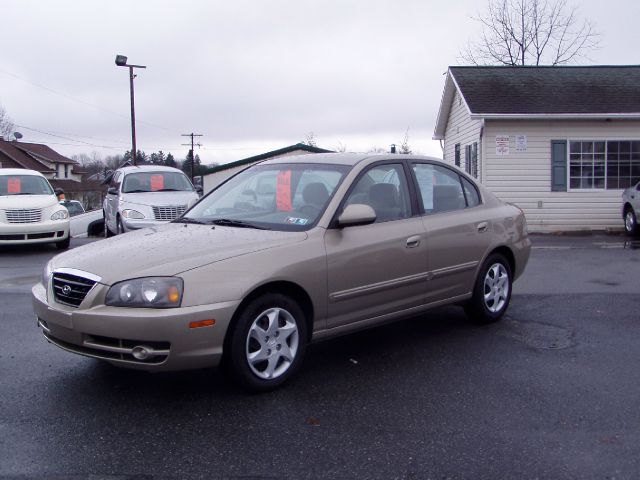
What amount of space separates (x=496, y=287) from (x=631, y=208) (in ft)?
36.0

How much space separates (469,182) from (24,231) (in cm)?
974

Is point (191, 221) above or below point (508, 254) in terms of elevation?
above

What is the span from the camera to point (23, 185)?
13977 millimetres

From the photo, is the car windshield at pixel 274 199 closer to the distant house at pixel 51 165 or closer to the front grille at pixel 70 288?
the front grille at pixel 70 288

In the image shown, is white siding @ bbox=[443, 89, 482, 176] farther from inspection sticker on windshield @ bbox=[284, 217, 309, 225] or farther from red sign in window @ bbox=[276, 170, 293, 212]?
inspection sticker on windshield @ bbox=[284, 217, 309, 225]

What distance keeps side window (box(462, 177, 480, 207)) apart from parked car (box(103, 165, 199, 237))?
742 cm

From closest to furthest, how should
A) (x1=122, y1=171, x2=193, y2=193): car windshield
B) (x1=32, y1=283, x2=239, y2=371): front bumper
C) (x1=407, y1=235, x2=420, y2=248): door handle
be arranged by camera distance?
(x1=32, y1=283, x2=239, y2=371): front bumper < (x1=407, y1=235, x2=420, y2=248): door handle < (x1=122, y1=171, x2=193, y2=193): car windshield

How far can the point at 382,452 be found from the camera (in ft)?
11.6

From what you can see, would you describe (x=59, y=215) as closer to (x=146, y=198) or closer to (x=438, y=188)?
(x=146, y=198)

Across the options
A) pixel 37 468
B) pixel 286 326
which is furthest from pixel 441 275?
pixel 37 468

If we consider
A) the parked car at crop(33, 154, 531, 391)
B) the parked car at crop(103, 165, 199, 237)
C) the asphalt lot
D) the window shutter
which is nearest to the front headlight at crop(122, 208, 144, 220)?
the parked car at crop(103, 165, 199, 237)

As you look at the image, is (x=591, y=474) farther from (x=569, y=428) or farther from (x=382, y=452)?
(x=382, y=452)

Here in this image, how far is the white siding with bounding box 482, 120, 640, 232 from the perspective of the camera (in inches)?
667

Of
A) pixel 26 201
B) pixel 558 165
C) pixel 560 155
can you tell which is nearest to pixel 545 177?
pixel 558 165
